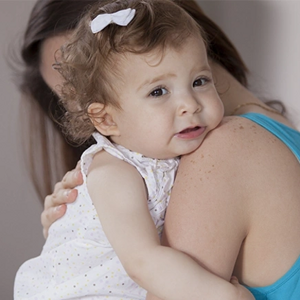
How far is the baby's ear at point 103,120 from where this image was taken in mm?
1127

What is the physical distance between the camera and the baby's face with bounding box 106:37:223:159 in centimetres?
104

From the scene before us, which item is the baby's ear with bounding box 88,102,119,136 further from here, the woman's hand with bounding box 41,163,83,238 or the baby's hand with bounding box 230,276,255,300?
the baby's hand with bounding box 230,276,255,300

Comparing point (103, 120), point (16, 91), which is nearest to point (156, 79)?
point (103, 120)

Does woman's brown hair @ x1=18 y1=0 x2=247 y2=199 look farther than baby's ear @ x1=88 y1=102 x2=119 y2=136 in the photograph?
Yes

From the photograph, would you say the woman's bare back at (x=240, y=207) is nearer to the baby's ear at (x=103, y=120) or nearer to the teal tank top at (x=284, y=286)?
the teal tank top at (x=284, y=286)

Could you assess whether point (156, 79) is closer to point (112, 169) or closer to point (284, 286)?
point (112, 169)

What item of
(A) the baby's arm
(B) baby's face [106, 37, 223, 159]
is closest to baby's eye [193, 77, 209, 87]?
(B) baby's face [106, 37, 223, 159]

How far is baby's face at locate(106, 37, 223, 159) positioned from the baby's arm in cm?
9

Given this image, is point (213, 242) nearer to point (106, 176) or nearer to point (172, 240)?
point (172, 240)

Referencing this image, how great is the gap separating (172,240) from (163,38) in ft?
1.20

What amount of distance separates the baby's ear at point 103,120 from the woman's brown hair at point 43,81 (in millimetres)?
515

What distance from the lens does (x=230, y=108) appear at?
4.91ft

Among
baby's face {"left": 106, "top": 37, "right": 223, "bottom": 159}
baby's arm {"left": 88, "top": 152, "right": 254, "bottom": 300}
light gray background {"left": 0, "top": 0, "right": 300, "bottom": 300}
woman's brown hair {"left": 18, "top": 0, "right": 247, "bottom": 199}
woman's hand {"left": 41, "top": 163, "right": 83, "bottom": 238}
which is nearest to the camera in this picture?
baby's arm {"left": 88, "top": 152, "right": 254, "bottom": 300}

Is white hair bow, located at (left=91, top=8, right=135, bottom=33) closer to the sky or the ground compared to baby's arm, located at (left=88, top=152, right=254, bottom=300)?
closer to the sky
